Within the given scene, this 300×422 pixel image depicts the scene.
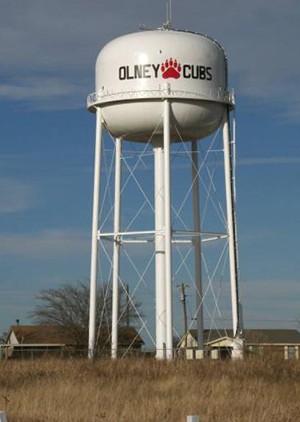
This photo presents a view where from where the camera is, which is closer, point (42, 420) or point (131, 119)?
point (42, 420)

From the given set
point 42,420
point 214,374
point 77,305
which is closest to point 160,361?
point 214,374

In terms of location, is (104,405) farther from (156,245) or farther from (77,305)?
(77,305)

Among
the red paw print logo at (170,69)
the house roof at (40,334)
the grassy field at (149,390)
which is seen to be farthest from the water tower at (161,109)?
the house roof at (40,334)

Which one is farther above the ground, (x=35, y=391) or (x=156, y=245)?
(x=156, y=245)

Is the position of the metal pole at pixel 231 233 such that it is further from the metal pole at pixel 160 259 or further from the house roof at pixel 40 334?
the house roof at pixel 40 334

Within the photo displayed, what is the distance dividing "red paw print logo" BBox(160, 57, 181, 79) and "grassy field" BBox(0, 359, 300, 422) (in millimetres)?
10506

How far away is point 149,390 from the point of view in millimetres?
23203

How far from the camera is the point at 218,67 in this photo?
36.8 metres

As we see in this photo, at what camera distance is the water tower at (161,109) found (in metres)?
35.6

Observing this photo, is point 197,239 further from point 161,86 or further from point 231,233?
point 161,86

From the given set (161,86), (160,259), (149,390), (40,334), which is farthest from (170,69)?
(40,334)

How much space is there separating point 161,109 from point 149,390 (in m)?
14.3

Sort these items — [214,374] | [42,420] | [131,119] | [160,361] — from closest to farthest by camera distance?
1. [42,420]
2. [214,374]
3. [160,361]
4. [131,119]

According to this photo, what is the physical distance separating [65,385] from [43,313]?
173ft
